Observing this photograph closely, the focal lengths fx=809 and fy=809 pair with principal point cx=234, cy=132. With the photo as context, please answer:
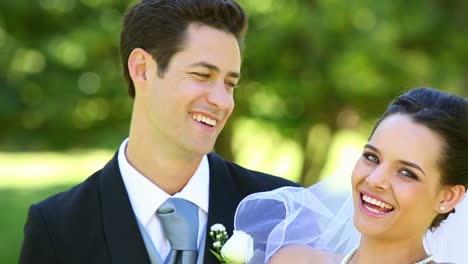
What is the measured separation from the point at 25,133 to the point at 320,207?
492 cm

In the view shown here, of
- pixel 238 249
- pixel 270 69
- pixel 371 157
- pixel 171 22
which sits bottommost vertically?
pixel 238 249

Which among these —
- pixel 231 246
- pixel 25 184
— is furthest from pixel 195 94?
pixel 25 184

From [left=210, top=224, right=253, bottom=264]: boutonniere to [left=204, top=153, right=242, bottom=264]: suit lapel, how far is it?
6 centimetres

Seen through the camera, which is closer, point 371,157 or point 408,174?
point 408,174

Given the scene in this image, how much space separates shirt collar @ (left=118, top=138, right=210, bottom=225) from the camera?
3711mm

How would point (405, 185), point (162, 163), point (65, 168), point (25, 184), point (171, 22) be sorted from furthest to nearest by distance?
point (65, 168), point (25, 184), point (171, 22), point (162, 163), point (405, 185)

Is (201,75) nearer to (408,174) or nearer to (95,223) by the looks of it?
(95,223)

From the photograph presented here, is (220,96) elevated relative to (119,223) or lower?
elevated

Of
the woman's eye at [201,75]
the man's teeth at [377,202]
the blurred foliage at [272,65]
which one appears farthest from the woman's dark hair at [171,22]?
the blurred foliage at [272,65]

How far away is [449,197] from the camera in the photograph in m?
3.37

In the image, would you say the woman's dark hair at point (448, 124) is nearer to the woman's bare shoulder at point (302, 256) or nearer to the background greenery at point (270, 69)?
the woman's bare shoulder at point (302, 256)

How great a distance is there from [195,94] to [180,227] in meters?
0.61

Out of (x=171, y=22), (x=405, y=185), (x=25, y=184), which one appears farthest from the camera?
(x=25, y=184)

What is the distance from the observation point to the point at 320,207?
392 cm
